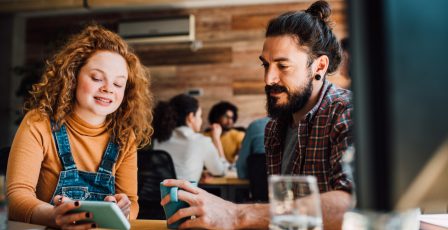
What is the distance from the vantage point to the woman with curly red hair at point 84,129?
4.20 ft

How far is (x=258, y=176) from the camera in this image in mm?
2516

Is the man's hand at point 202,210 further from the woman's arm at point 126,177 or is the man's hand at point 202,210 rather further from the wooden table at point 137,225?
the woman's arm at point 126,177

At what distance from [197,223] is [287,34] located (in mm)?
794

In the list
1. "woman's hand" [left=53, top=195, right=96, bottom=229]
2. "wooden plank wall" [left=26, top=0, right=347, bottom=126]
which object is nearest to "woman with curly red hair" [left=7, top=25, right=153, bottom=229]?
"woman's hand" [left=53, top=195, right=96, bottom=229]

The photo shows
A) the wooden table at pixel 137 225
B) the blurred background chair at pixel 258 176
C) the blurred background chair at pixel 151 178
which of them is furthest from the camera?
the blurred background chair at pixel 258 176

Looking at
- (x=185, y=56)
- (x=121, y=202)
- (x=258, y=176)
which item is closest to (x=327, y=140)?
(x=121, y=202)

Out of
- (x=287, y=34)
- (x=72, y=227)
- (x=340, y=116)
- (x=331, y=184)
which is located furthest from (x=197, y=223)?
(x=287, y=34)

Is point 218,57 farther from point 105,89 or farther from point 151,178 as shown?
point 105,89

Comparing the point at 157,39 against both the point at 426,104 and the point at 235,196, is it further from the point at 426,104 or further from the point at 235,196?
the point at 426,104

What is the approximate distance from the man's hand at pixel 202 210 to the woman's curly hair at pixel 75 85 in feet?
2.06

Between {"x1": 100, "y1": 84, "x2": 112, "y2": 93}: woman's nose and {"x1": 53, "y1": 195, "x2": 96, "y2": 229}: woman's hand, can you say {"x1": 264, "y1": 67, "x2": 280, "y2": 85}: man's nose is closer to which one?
{"x1": 100, "y1": 84, "x2": 112, "y2": 93}: woman's nose

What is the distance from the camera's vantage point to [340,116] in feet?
3.78

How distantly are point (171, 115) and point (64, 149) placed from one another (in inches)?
65.2

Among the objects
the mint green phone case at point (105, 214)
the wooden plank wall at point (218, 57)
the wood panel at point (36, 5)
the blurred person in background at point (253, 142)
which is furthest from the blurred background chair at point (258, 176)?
the wood panel at point (36, 5)
